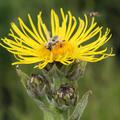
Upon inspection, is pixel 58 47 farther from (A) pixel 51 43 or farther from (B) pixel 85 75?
(B) pixel 85 75

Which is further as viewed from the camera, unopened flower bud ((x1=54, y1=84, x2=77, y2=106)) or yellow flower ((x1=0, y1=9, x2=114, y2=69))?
yellow flower ((x1=0, y1=9, x2=114, y2=69))

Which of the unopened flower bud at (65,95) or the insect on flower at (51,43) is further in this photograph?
the insect on flower at (51,43)

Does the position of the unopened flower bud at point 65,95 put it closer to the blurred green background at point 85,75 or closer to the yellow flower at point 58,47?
the yellow flower at point 58,47

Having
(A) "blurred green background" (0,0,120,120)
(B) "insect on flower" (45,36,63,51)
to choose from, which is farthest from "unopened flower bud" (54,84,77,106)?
(A) "blurred green background" (0,0,120,120)

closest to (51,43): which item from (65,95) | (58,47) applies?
(58,47)

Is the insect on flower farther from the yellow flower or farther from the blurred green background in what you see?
the blurred green background

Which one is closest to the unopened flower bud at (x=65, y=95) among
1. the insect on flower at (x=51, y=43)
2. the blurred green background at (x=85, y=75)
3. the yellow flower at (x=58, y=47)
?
the yellow flower at (x=58, y=47)
